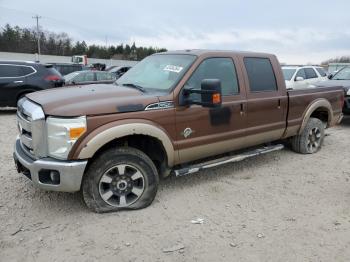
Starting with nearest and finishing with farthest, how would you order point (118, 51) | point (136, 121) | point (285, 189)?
point (136, 121), point (285, 189), point (118, 51)

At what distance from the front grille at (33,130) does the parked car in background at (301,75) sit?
37.3ft

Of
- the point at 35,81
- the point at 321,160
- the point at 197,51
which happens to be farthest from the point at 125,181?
the point at 35,81

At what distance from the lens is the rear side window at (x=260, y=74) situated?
5.35 m

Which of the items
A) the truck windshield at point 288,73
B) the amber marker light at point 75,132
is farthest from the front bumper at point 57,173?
the truck windshield at point 288,73

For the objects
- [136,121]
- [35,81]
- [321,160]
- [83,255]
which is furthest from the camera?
[35,81]

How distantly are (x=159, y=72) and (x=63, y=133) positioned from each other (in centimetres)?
169

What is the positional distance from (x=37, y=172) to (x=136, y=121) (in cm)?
115

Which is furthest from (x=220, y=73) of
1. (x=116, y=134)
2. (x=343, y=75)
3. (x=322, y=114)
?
(x=343, y=75)

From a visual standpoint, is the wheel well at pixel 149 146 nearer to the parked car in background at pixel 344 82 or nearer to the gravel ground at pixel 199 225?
the gravel ground at pixel 199 225

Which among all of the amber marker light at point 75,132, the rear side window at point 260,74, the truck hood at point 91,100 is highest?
the rear side window at point 260,74

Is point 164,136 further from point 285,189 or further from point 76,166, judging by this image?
point 285,189

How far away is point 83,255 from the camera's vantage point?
336 cm

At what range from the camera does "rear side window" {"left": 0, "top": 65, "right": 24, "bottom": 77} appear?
36.9ft

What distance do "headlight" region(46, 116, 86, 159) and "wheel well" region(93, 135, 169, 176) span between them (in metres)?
0.55
